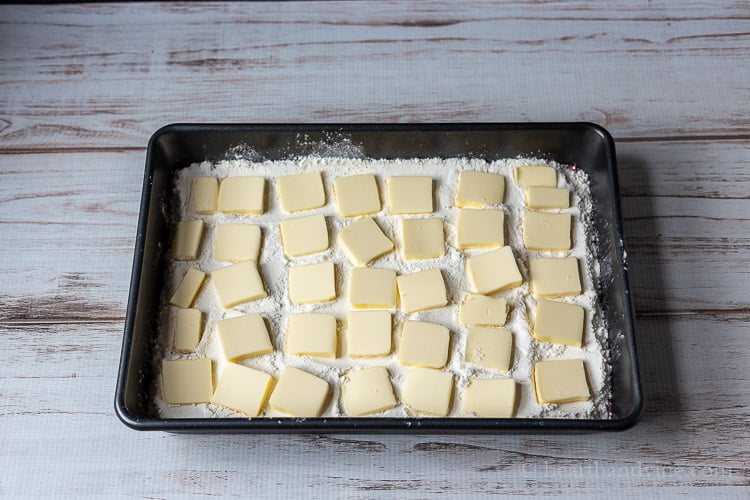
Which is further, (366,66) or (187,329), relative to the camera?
(366,66)

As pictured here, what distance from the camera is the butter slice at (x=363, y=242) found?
1084mm

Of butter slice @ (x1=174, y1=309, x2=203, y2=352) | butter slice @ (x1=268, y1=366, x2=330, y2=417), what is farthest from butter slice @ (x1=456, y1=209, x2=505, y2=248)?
butter slice @ (x1=174, y1=309, x2=203, y2=352)

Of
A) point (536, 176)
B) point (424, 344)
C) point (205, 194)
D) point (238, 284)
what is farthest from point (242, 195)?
point (536, 176)

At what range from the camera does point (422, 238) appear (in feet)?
3.59

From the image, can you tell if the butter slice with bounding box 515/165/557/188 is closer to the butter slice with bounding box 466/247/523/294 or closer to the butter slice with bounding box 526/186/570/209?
the butter slice with bounding box 526/186/570/209

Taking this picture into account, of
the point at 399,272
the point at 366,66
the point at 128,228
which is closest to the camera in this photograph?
the point at 399,272

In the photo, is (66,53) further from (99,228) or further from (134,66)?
(99,228)

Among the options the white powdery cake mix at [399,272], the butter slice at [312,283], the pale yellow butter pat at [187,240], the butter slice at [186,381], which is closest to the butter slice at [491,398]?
the white powdery cake mix at [399,272]

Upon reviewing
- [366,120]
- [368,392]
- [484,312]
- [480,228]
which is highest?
[366,120]

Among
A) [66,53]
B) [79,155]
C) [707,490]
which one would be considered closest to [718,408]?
[707,490]

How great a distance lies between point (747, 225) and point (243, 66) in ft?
3.19

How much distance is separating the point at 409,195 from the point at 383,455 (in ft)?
1.36

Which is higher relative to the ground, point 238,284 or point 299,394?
point 238,284

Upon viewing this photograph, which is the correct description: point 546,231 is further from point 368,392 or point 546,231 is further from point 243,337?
point 243,337
